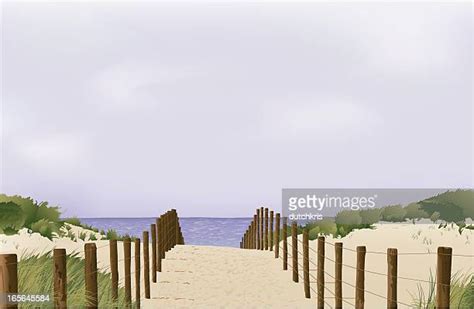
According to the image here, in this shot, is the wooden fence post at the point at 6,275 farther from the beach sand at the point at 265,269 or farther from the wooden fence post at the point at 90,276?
the beach sand at the point at 265,269

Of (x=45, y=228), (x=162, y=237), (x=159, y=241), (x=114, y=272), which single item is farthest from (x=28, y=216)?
(x=114, y=272)

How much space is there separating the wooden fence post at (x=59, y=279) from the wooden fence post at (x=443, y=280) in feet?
13.8

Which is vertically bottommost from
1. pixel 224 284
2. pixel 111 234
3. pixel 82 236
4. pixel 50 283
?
pixel 224 284

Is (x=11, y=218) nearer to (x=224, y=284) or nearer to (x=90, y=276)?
(x=224, y=284)

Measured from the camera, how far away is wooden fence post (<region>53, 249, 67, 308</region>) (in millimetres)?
8219

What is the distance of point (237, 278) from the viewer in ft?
47.6

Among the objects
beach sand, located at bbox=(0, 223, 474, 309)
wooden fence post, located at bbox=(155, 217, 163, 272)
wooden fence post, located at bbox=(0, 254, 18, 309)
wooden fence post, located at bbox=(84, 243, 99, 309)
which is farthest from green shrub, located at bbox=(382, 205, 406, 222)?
wooden fence post, located at bbox=(0, 254, 18, 309)

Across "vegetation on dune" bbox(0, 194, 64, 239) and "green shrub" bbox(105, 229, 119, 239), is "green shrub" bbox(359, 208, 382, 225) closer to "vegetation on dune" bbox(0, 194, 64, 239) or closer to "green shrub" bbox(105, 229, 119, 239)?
"green shrub" bbox(105, 229, 119, 239)

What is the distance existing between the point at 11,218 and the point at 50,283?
10.2 m

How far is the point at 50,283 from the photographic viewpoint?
10.4m

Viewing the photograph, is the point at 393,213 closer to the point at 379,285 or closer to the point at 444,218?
the point at 444,218

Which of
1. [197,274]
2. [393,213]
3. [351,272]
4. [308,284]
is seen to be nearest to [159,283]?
[197,274]

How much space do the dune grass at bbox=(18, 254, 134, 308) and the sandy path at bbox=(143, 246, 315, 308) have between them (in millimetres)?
1263

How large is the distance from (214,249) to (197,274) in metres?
5.00
